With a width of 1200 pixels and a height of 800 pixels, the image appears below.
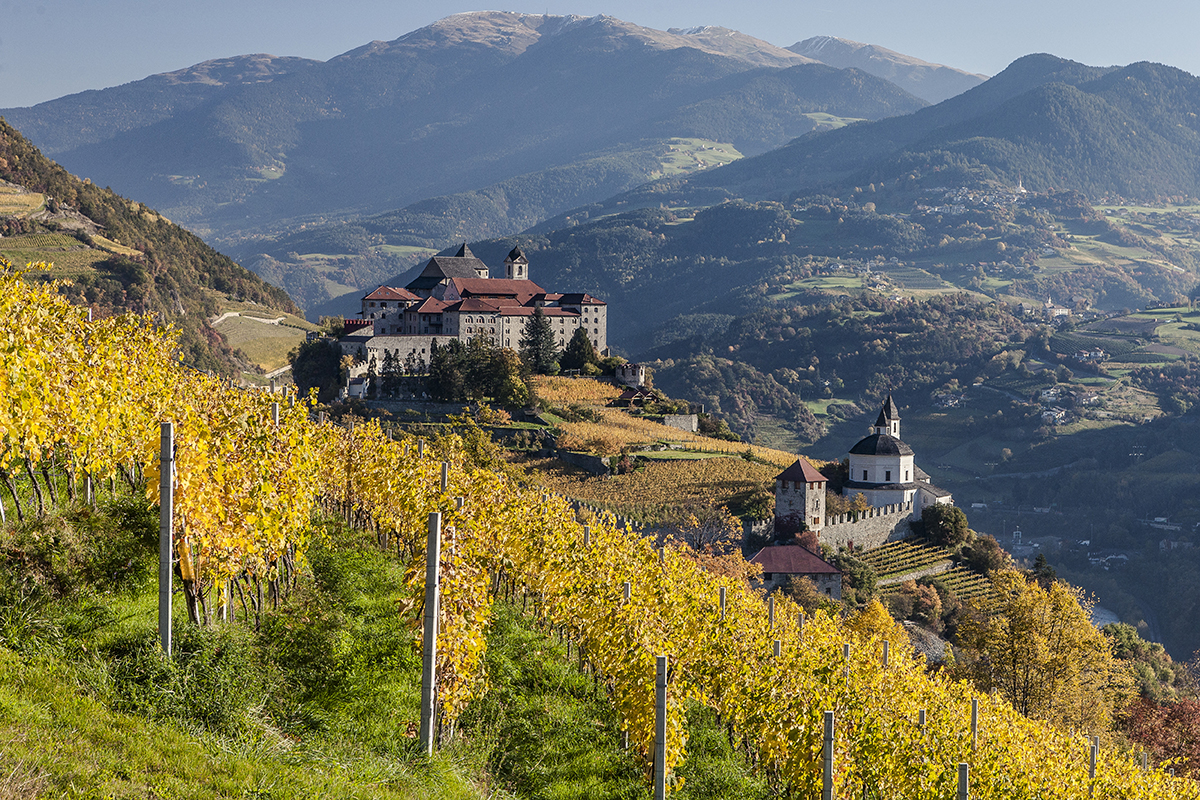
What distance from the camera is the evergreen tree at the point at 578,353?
85.8 meters

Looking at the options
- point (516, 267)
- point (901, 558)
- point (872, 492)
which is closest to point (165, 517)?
point (901, 558)

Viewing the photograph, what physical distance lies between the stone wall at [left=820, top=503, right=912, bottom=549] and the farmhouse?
29328 millimetres

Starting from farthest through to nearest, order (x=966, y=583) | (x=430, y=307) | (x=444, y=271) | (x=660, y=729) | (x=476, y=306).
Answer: (x=444, y=271) < (x=430, y=307) < (x=476, y=306) < (x=966, y=583) < (x=660, y=729)

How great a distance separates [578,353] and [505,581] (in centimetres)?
6140

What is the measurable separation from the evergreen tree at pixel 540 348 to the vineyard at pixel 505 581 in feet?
190

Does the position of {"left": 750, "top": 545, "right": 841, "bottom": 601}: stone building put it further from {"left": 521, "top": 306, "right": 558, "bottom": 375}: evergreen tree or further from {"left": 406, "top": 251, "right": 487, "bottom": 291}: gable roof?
{"left": 406, "top": 251, "right": 487, "bottom": 291}: gable roof

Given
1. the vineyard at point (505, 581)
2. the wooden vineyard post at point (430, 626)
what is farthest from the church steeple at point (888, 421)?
the wooden vineyard post at point (430, 626)

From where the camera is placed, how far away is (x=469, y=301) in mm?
86125

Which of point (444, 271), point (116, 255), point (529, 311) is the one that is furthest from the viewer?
point (116, 255)

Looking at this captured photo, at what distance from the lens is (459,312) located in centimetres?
8400

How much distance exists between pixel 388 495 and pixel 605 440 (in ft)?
143

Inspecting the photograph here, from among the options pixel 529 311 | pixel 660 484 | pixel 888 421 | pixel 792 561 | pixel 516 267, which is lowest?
pixel 792 561

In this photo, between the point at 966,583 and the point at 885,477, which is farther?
the point at 885,477

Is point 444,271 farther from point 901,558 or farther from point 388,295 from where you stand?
point 901,558
